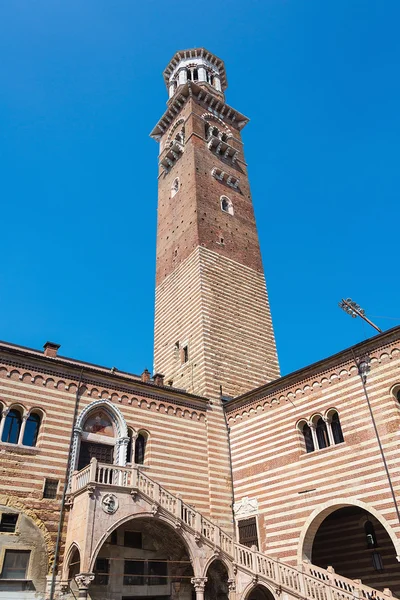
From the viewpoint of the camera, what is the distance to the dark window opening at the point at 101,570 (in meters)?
14.3

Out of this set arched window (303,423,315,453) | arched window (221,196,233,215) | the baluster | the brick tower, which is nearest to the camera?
the baluster

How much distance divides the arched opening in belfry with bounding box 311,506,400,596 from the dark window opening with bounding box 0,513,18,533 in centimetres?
988

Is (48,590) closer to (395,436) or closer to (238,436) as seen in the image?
(238,436)

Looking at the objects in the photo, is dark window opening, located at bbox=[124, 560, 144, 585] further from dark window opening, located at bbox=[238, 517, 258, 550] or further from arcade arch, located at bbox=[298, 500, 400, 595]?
arcade arch, located at bbox=[298, 500, 400, 595]

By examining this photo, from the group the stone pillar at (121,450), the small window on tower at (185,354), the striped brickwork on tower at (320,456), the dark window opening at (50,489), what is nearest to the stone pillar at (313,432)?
the striped brickwork on tower at (320,456)

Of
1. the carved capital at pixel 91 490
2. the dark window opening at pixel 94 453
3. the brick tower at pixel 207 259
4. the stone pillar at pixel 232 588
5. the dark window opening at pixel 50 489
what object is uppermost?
the brick tower at pixel 207 259

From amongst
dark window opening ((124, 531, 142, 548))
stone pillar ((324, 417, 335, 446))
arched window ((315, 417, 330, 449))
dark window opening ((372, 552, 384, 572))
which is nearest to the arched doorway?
dark window opening ((124, 531, 142, 548))

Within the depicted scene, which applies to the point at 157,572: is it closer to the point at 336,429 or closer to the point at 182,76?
the point at 336,429

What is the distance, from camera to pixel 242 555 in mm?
15055

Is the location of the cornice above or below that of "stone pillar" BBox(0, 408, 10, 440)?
above

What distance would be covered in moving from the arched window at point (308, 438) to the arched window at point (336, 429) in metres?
0.99

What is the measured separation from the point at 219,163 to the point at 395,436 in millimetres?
21438

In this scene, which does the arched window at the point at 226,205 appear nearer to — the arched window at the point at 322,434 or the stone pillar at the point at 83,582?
the arched window at the point at 322,434

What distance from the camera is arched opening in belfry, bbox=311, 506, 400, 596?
1648 centimetres
